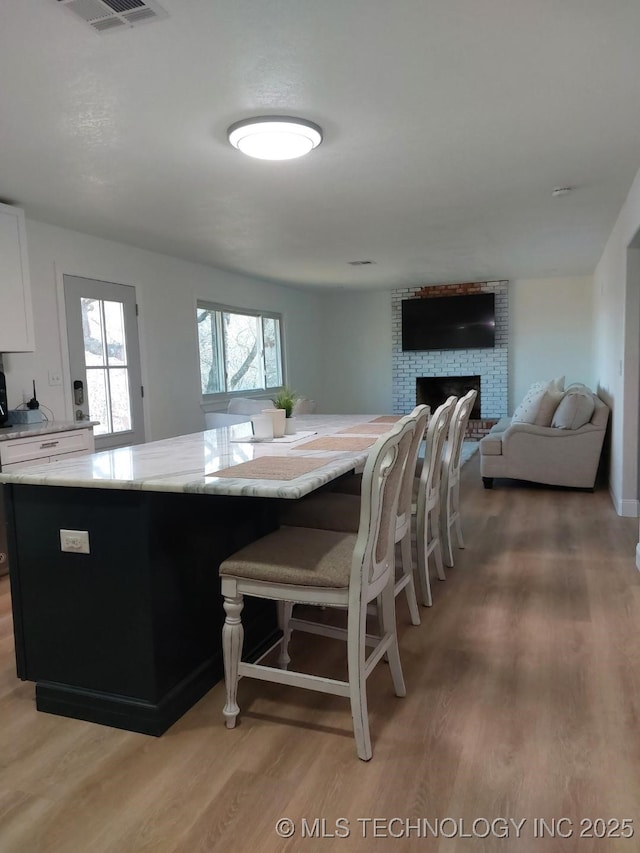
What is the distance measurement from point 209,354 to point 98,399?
77.9 inches

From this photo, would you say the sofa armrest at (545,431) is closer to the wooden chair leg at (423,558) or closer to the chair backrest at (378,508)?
the wooden chair leg at (423,558)

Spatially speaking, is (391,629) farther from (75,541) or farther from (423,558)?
(75,541)

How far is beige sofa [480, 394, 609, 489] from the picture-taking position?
208 inches

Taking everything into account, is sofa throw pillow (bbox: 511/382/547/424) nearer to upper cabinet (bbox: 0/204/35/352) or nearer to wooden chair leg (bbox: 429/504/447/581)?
wooden chair leg (bbox: 429/504/447/581)

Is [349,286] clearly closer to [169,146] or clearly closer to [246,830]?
[169,146]

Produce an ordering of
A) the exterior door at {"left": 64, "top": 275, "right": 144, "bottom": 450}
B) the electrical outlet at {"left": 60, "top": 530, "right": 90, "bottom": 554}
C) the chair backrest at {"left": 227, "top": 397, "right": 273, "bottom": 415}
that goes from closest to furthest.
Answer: the electrical outlet at {"left": 60, "top": 530, "right": 90, "bottom": 554} → the exterior door at {"left": 64, "top": 275, "right": 144, "bottom": 450} → the chair backrest at {"left": 227, "top": 397, "right": 273, "bottom": 415}

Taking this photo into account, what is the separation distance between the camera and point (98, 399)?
4.93m

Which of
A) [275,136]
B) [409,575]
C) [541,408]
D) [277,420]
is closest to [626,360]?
[541,408]

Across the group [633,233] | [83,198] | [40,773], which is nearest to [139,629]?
[40,773]

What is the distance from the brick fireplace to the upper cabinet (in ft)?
20.5

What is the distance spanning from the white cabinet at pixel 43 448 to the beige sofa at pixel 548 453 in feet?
11.4

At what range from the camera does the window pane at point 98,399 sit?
15.9 feet

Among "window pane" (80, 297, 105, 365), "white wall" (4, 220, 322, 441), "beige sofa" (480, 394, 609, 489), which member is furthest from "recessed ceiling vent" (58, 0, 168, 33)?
"beige sofa" (480, 394, 609, 489)

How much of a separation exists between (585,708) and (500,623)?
701 mm
